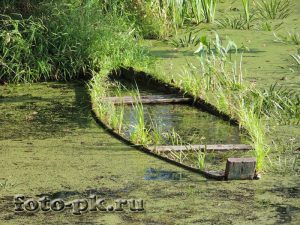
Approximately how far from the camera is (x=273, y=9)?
10227mm

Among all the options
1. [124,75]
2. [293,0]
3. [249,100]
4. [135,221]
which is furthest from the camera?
[293,0]

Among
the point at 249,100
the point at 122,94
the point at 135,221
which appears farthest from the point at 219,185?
the point at 122,94

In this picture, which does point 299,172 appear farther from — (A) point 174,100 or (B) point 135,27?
(B) point 135,27

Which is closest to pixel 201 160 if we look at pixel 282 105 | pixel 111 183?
pixel 111 183

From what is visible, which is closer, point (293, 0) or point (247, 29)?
point (247, 29)

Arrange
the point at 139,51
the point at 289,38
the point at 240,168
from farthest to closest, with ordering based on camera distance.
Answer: the point at 289,38
the point at 139,51
the point at 240,168

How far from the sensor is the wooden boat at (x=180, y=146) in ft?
16.4

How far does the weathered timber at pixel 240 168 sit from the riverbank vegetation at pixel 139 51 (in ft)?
0.43

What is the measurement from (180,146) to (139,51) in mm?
2726

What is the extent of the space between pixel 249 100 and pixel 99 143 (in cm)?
127

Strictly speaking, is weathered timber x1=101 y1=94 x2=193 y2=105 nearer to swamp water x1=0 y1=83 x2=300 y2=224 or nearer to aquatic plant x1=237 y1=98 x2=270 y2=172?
swamp water x1=0 y1=83 x2=300 y2=224

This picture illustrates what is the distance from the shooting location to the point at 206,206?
4.65 metres

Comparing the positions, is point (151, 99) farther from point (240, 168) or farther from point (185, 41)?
point (240, 168)

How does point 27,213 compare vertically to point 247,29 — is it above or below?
below
